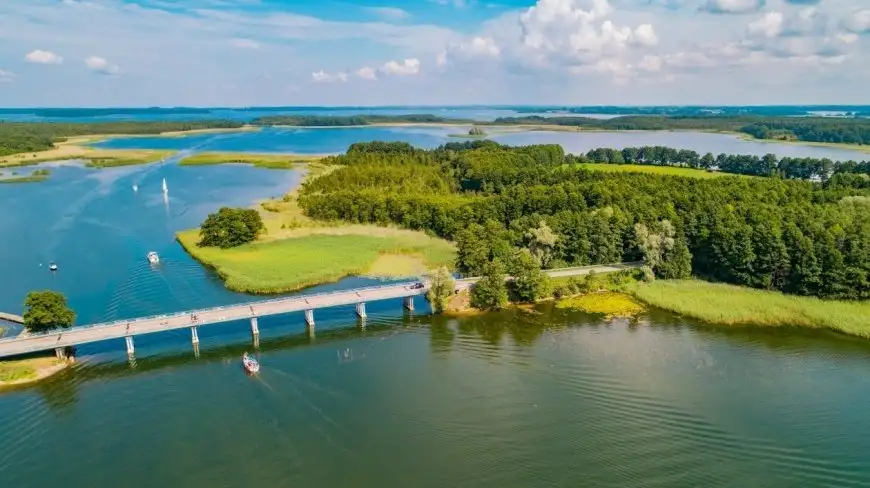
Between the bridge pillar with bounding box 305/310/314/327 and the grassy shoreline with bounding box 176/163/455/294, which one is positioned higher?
the grassy shoreline with bounding box 176/163/455/294

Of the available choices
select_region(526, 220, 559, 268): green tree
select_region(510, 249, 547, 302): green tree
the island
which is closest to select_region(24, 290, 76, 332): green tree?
the island

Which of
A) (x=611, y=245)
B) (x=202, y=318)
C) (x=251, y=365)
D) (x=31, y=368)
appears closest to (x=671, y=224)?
(x=611, y=245)

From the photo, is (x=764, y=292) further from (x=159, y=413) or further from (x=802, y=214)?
(x=159, y=413)

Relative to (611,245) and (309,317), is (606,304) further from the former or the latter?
(309,317)

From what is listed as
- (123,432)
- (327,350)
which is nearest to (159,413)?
(123,432)

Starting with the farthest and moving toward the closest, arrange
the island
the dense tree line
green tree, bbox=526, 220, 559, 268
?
the dense tree line, green tree, bbox=526, 220, 559, 268, the island

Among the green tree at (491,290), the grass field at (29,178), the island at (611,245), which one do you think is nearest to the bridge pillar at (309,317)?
the island at (611,245)

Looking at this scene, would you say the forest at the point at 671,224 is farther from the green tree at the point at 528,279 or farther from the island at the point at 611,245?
the green tree at the point at 528,279

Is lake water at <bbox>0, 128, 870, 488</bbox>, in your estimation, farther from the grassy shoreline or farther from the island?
the grassy shoreline
